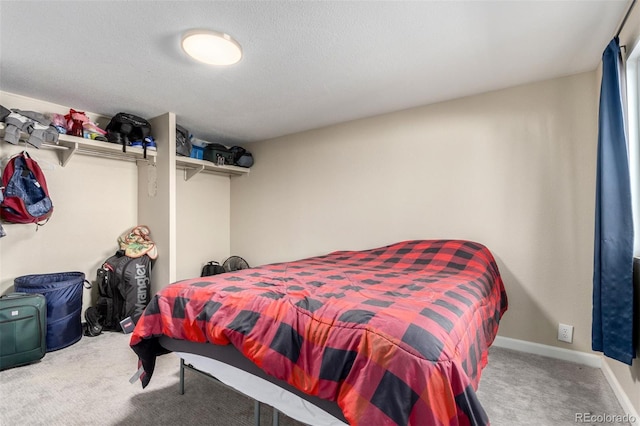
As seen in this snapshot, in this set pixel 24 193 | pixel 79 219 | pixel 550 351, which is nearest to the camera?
pixel 550 351

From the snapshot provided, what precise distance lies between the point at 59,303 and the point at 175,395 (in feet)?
→ 4.93

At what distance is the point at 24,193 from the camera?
2.50 meters

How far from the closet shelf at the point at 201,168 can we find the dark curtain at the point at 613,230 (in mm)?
3528

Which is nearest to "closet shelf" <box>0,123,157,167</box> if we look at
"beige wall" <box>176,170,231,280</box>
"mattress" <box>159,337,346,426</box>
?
"beige wall" <box>176,170,231,280</box>

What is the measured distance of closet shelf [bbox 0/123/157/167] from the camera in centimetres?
263

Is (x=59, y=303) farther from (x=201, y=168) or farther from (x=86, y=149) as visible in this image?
(x=201, y=168)

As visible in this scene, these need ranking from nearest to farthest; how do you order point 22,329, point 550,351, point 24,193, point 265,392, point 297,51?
point 265,392, point 297,51, point 22,329, point 550,351, point 24,193

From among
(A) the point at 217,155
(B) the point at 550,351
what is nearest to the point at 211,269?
(A) the point at 217,155

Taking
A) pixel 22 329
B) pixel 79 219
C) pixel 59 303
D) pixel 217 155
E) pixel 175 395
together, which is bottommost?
pixel 175 395

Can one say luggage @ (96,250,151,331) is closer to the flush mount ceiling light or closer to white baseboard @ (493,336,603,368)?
→ the flush mount ceiling light

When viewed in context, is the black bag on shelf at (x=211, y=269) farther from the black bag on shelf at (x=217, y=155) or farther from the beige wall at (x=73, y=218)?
the black bag on shelf at (x=217, y=155)

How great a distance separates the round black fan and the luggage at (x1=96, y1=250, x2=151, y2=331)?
45.5 inches

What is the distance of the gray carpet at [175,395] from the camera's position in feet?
5.25

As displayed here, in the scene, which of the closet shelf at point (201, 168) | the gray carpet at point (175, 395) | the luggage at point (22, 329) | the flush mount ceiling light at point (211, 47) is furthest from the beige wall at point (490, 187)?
the luggage at point (22, 329)
